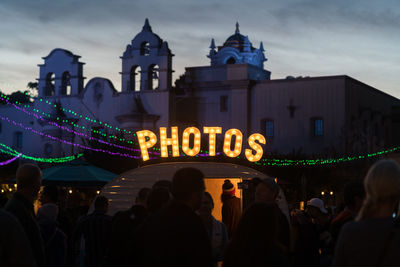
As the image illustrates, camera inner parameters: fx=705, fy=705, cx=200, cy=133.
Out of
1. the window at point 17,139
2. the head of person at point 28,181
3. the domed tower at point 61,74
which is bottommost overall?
the head of person at point 28,181

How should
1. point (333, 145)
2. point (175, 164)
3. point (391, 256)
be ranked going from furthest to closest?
point (333, 145)
point (175, 164)
point (391, 256)

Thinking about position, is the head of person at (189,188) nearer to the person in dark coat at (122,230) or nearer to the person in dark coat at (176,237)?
the person in dark coat at (176,237)

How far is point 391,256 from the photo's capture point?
15.6 ft

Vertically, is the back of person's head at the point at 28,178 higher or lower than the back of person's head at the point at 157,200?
higher

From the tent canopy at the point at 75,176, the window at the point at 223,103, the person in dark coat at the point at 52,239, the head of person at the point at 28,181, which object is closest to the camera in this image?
the head of person at the point at 28,181

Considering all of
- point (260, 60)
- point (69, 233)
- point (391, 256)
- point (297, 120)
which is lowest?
point (69, 233)

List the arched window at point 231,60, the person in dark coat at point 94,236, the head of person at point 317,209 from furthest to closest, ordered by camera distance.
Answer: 1. the arched window at point 231,60
2. the head of person at point 317,209
3. the person in dark coat at point 94,236

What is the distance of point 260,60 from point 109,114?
13087 millimetres

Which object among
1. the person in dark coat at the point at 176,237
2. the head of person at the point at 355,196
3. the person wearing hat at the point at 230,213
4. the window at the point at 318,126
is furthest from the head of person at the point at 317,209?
the window at the point at 318,126

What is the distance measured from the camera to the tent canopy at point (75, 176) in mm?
19797

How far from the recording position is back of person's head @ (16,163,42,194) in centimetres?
649

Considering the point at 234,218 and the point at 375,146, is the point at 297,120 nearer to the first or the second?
the point at 375,146

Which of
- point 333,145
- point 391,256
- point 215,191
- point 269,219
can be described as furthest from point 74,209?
point 333,145

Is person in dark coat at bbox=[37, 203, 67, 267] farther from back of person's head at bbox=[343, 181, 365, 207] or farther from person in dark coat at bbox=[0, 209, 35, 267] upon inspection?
back of person's head at bbox=[343, 181, 365, 207]
